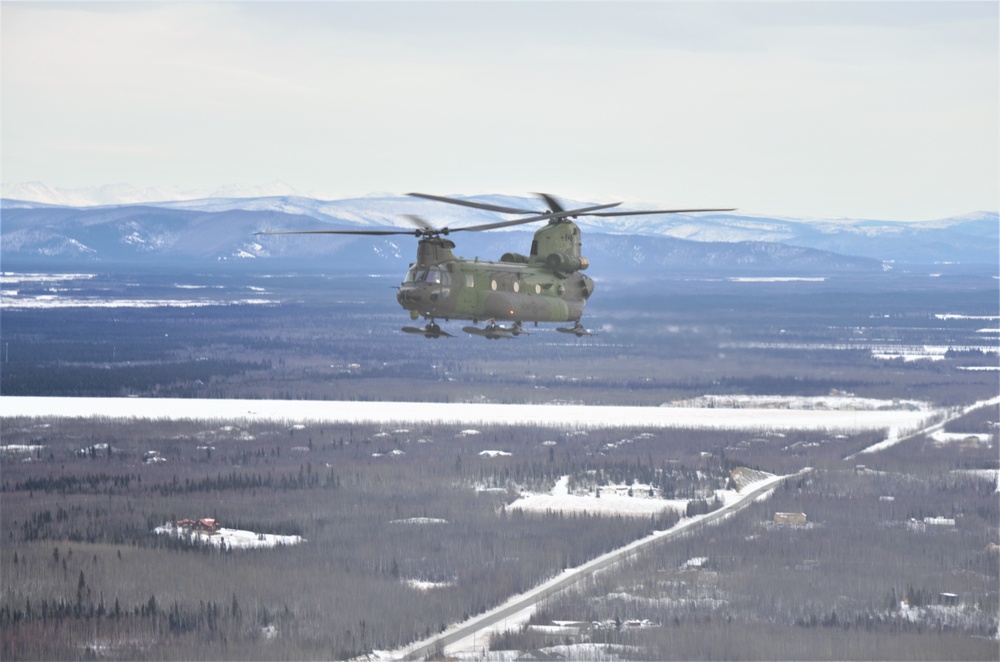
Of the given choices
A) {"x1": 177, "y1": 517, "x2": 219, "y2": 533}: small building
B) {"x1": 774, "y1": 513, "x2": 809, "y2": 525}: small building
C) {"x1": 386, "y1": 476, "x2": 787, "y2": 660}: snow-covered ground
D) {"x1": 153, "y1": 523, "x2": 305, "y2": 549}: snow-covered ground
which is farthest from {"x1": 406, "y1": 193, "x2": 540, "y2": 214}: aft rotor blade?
{"x1": 774, "y1": 513, "x2": 809, "y2": 525}: small building

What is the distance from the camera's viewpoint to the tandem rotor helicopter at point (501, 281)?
268 ft

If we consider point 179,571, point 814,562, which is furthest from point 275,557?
point 814,562

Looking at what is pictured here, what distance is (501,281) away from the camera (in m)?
85.6

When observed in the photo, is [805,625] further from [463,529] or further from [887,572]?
[463,529]

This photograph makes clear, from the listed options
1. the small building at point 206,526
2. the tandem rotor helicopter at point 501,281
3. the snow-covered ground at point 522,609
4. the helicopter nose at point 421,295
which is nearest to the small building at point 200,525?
the small building at point 206,526

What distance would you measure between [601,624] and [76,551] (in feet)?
184

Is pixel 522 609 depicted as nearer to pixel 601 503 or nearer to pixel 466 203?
pixel 601 503

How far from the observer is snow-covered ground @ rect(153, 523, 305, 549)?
171 meters

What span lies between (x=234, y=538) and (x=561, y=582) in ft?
118

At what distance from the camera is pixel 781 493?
640ft

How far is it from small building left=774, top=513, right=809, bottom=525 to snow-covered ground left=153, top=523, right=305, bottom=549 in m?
47.5

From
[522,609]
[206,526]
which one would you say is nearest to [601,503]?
[206,526]

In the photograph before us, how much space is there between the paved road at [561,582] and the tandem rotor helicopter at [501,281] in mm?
48956

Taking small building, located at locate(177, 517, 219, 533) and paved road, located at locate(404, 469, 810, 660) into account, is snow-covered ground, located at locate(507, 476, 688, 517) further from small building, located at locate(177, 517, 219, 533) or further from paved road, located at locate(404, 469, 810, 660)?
small building, located at locate(177, 517, 219, 533)
